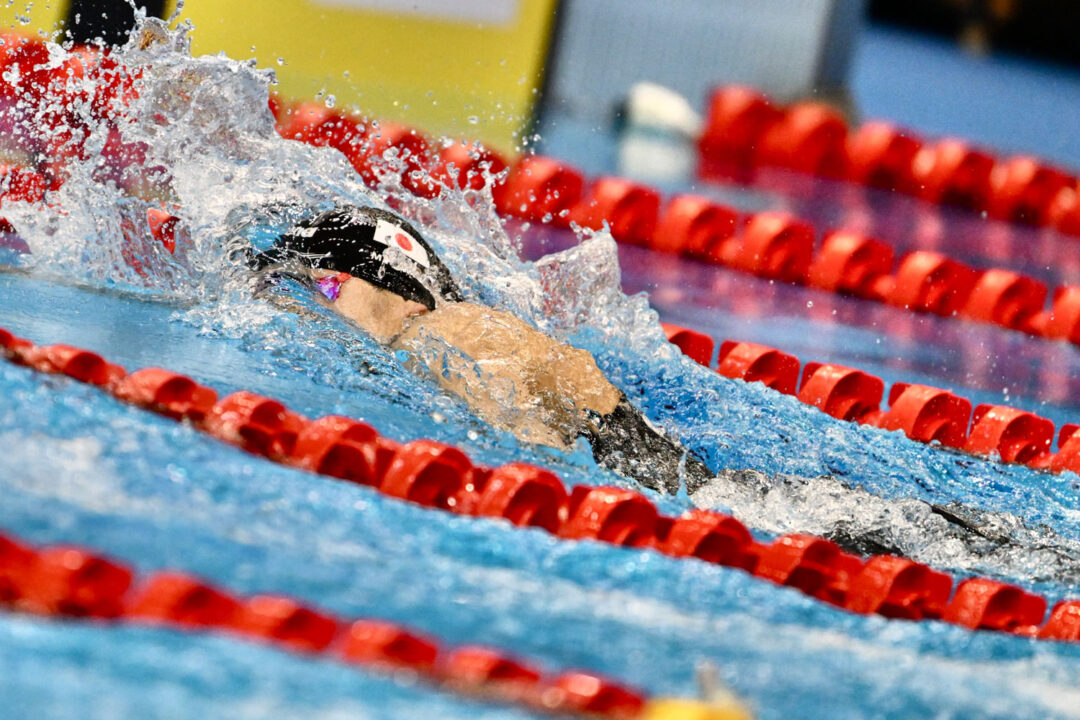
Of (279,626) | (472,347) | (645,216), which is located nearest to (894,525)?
(472,347)

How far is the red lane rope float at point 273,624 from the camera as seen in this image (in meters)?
1.75

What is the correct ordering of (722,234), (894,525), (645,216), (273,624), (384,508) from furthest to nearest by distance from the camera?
(645,216) < (722,234) < (894,525) < (384,508) < (273,624)

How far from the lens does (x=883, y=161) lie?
8.48 metres

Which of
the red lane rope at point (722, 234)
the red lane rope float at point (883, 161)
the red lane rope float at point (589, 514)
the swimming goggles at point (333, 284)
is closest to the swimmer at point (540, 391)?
the swimming goggles at point (333, 284)

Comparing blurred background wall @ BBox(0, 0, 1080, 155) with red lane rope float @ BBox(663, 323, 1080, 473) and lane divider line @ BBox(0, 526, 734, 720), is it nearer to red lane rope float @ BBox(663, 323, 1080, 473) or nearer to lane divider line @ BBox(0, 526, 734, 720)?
red lane rope float @ BBox(663, 323, 1080, 473)

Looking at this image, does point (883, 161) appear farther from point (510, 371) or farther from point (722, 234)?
point (510, 371)

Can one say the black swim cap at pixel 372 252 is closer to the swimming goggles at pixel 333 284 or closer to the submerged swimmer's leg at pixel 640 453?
the swimming goggles at pixel 333 284

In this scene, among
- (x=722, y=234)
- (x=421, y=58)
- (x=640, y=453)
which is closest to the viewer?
(x=640, y=453)

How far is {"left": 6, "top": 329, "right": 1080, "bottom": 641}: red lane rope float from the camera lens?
9.09ft

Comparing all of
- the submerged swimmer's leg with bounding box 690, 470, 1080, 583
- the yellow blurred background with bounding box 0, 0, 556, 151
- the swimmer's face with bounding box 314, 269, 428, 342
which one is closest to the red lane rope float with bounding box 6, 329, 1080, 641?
the submerged swimmer's leg with bounding box 690, 470, 1080, 583

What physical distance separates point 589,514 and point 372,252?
1.10 metres

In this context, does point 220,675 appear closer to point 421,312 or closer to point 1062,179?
point 421,312

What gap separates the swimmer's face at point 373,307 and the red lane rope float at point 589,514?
0.60 m

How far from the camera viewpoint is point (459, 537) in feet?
8.22
